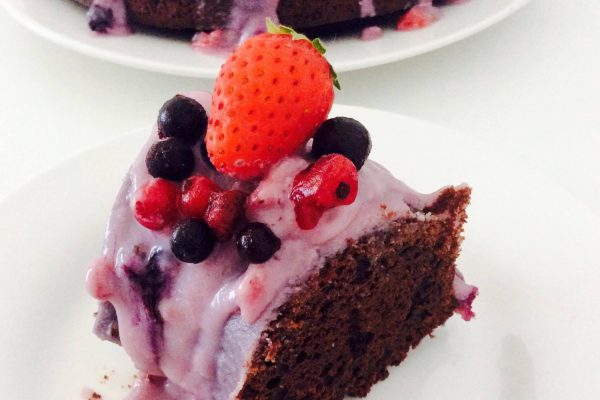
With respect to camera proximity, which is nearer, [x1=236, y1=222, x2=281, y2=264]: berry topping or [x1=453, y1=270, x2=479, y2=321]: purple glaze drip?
[x1=236, y1=222, x2=281, y2=264]: berry topping

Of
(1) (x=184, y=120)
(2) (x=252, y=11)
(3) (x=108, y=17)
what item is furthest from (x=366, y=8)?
(1) (x=184, y=120)

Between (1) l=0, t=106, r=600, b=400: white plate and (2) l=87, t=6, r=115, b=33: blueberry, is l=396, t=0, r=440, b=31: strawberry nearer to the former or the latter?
(1) l=0, t=106, r=600, b=400: white plate

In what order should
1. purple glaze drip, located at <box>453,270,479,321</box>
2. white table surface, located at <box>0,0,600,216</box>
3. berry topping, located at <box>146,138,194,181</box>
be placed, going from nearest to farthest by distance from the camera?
1. berry topping, located at <box>146,138,194,181</box>
2. purple glaze drip, located at <box>453,270,479,321</box>
3. white table surface, located at <box>0,0,600,216</box>

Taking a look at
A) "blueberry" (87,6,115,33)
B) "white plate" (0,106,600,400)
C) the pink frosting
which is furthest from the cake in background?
the pink frosting

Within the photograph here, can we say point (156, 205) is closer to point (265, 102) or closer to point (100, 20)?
point (265, 102)

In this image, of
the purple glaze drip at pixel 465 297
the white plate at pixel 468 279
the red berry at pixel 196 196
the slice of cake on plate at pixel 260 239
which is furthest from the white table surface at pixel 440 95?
the red berry at pixel 196 196

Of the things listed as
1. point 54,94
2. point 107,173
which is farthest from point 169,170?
point 54,94

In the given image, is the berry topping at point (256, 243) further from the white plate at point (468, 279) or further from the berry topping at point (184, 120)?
the white plate at point (468, 279)

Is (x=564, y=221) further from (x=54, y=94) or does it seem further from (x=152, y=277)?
(x=54, y=94)
